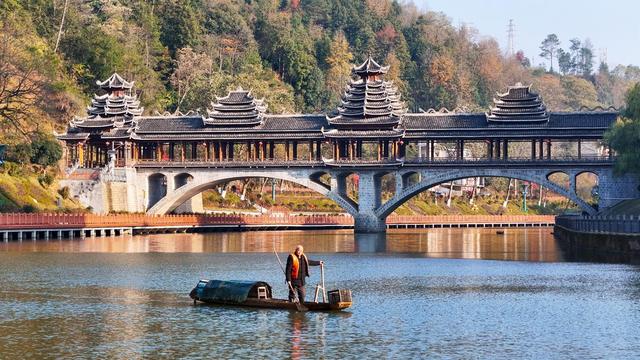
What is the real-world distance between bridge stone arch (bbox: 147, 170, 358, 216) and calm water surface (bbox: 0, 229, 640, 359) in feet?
142

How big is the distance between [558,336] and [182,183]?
10001cm

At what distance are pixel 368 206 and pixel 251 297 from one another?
80.7 metres

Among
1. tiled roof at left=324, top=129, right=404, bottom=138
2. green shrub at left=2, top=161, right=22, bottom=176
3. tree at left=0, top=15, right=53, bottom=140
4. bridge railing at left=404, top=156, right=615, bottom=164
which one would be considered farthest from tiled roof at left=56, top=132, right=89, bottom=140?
bridge railing at left=404, top=156, right=615, bottom=164

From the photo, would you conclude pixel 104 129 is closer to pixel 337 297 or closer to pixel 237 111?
pixel 237 111

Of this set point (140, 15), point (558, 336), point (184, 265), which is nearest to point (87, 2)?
point (140, 15)

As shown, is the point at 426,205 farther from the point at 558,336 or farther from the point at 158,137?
the point at 558,336

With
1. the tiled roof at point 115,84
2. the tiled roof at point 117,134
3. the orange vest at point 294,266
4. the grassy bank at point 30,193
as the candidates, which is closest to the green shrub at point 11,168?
the grassy bank at point 30,193

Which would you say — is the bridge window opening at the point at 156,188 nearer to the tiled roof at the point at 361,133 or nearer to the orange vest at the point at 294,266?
the tiled roof at the point at 361,133

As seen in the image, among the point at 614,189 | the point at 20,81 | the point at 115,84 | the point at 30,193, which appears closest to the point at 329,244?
the point at 30,193

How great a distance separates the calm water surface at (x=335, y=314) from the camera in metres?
42.3

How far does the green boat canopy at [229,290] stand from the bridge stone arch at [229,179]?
260ft

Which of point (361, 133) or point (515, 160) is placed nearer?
point (515, 160)

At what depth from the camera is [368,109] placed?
441ft

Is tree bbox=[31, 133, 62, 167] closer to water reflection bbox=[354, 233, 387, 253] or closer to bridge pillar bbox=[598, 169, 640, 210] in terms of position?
water reflection bbox=[354, 233, 387, 253]
